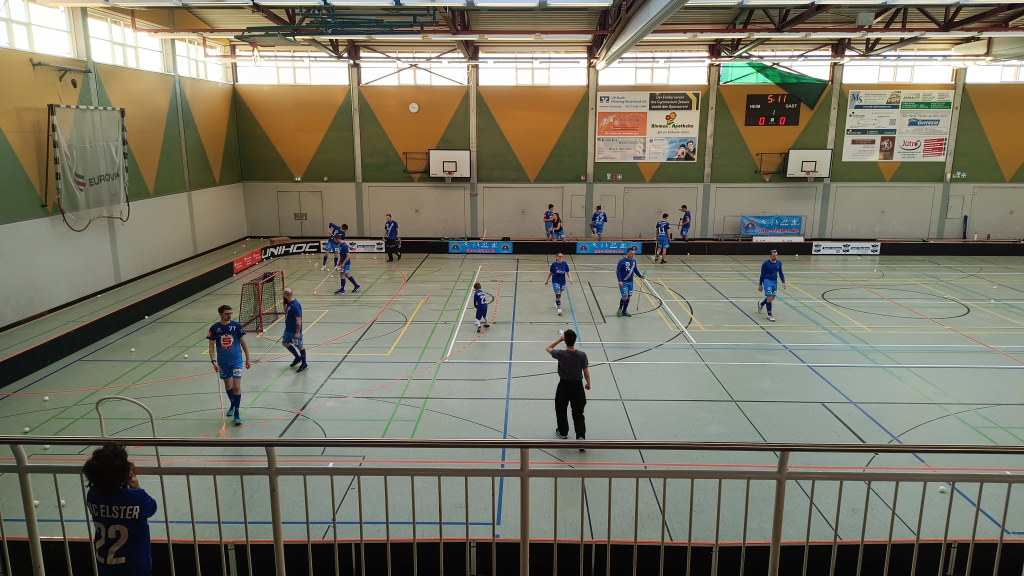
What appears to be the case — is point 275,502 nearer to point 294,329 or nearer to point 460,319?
point 294,329

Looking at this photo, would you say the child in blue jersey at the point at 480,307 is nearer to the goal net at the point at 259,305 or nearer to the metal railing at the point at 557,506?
the goal net at the point at 259,305

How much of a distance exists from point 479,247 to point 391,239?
4477mm

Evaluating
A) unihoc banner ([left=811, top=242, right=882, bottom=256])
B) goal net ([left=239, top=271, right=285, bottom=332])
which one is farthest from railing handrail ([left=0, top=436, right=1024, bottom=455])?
unihoc banner ([left=811, top=242, right=882, bottom=256])

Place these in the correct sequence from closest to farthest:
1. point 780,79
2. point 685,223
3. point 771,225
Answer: point 685,223, point 780,79, point 771,225

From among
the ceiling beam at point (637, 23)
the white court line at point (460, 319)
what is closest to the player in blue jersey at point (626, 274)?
the white court line at point (460, 319)

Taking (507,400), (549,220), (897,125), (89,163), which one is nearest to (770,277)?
(507,400)

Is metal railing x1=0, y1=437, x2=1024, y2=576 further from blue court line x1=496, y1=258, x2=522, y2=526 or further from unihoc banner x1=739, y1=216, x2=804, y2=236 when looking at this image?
unihoc banner x1=739, y1=216, x2=804, y2=236

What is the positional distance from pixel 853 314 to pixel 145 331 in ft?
65.9

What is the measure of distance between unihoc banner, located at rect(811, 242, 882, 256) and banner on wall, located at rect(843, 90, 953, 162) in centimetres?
451

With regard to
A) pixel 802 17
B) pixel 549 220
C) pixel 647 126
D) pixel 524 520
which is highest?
pixel 802 17

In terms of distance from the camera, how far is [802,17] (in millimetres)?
22391

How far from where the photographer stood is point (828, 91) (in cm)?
3039

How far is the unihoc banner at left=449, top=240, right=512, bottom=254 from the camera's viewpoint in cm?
3003

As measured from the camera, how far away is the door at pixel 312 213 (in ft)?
104
